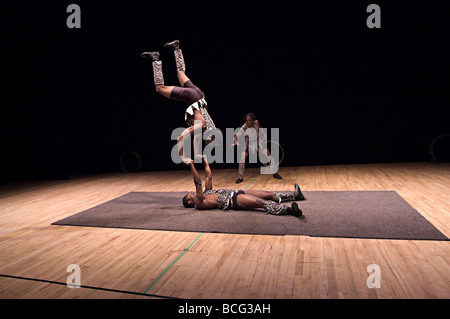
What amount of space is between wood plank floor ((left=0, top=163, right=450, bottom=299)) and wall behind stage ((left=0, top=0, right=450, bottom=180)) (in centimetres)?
362

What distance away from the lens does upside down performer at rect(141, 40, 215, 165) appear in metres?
3.83

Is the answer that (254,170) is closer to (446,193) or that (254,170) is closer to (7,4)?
(446,193)

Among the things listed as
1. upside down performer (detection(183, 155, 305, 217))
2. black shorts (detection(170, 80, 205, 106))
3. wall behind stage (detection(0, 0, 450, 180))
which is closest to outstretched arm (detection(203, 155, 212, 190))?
upside down performer (detection(183, 155, 305, 217))

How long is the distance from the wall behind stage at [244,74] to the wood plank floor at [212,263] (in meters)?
3.62

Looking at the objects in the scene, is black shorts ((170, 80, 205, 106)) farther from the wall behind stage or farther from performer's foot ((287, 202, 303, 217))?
the wall behind stage

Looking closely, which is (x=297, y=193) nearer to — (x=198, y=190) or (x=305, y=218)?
(x=305, y=218)

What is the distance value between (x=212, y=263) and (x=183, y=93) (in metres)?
2.09

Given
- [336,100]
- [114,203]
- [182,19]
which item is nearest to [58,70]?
[182,19]

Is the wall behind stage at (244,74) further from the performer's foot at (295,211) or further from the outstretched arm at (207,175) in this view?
the performer's foot at (295,211)

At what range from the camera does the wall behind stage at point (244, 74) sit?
722 cm

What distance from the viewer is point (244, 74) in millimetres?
7766

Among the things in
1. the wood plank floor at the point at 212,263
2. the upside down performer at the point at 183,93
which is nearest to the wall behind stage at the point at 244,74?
the wood plank floor at the point at 212,263

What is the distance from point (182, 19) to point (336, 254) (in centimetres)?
670

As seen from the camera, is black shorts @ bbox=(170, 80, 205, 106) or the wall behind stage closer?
black shorts @ bbox=(170, 80, 205, 106)
